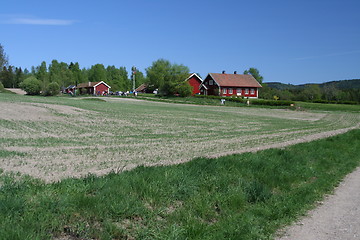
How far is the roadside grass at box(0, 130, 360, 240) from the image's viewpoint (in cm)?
571

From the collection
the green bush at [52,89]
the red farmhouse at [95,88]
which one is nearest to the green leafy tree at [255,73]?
the red farmhouse at [95,88]

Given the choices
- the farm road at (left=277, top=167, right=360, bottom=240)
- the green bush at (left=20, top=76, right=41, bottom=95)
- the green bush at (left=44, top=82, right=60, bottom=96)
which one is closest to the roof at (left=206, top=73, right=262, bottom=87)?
the green bush at (left=44, top=82, right=60, bottom=96)

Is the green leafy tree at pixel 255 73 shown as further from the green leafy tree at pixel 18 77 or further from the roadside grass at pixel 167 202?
the roadside grass at pixel 167 202

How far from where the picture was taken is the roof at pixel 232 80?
314ft

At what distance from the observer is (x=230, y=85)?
95750mm

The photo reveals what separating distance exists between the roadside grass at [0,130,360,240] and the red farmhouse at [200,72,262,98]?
85147 millimetres

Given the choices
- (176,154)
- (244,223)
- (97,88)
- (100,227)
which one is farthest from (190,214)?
(97,88)

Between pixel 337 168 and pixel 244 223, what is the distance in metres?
7.99

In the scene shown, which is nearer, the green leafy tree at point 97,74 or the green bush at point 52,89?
the green bush at point 52,89

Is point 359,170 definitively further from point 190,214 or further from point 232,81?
point 232,81

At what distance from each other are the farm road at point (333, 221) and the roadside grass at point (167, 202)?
306 millimetres

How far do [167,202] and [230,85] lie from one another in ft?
296

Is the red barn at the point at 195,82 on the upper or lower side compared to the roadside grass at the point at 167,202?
upper

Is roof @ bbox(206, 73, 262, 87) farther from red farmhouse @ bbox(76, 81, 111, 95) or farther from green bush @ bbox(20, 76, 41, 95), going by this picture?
green bush @ bbox(20, 76, 41, 95)
